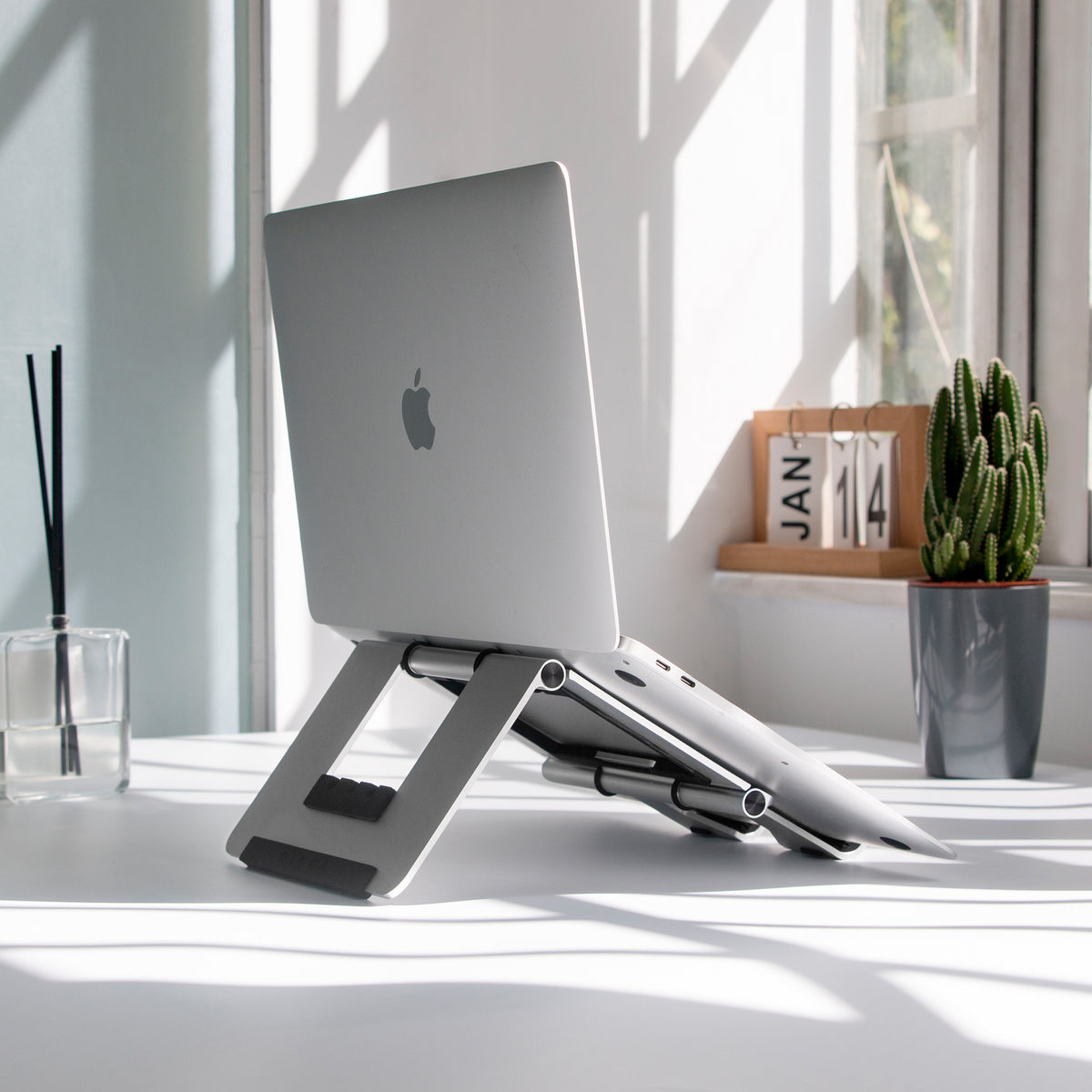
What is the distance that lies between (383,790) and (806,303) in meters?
1.59

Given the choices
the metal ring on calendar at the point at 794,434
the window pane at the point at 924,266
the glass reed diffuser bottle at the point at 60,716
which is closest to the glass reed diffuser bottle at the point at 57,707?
the glass reed diffuser bottle at the point at 60,716

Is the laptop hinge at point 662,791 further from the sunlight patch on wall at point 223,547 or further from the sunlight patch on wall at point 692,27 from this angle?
the sunlight patch on wall at point 692,27

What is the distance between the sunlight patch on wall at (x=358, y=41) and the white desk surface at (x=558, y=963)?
3.83 feet

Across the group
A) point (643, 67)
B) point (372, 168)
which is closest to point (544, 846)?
point (372, 168)

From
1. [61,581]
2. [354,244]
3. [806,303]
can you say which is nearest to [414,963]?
[354,244]

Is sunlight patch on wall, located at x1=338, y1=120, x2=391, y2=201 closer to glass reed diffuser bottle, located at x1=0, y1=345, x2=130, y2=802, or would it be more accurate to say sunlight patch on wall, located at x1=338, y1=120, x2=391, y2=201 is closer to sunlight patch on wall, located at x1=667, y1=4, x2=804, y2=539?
sunlight patch on wall, located at x1=667, y1=4, x2=804, y2=539

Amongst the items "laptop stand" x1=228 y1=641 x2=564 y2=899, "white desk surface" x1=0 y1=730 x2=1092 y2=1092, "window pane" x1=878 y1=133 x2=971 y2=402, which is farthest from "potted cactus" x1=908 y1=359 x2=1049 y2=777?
"window pane" x1=878 y1=133 x2=971 y2=402

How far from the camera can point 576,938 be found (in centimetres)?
91

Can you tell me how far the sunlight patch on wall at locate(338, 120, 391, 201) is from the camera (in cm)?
198

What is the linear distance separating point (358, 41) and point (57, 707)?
43.3 inches

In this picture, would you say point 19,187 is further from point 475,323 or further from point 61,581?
point 475,323

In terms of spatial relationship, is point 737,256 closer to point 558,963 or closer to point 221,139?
point 221,139

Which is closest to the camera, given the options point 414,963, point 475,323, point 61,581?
point 414,963

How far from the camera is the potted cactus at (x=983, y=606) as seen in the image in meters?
1.49
